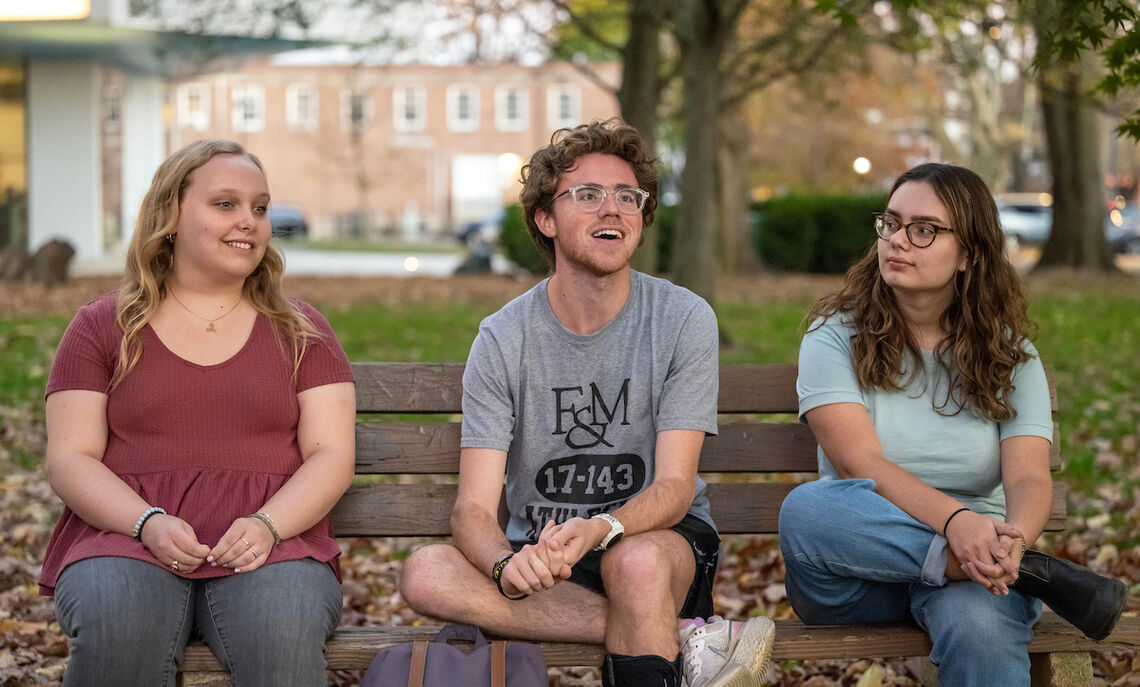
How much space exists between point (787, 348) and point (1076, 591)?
29.4 ft

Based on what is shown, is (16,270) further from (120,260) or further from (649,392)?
(649,392)

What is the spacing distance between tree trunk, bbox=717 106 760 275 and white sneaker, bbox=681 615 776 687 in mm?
21934

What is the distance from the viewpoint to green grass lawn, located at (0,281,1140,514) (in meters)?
7.75

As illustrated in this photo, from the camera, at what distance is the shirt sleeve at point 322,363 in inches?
140

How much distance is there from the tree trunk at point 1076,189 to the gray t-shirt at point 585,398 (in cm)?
2135

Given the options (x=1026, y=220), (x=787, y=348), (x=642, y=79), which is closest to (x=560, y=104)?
(x=1026, y=220)

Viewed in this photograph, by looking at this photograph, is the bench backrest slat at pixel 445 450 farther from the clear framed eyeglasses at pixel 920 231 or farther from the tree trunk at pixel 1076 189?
the tree trunk at pixel 1076 189

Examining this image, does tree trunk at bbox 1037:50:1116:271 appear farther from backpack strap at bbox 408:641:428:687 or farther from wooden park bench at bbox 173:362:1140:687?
backpack strap at bbox 408:641:428:687

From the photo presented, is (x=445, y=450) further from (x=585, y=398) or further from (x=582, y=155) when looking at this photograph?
(x=582, y=155)

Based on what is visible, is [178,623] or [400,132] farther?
[400,132]

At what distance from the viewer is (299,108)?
62.6 m

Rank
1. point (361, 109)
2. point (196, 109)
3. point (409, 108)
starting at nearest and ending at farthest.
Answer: point (361, 109)
point (196, 109)
point (409, 108)

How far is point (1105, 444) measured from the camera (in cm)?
780

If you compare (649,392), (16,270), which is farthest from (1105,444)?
(16,270)
